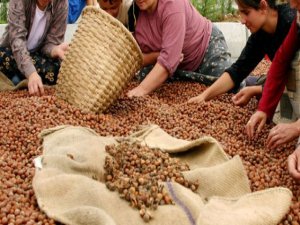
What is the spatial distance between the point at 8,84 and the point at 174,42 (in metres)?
1.56

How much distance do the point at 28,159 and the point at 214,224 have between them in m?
1.23

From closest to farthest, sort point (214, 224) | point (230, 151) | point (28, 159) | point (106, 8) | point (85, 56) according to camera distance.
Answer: point (214, 224)
point (28, 159)
point (230, 151)
point (85, 56)
point (106, 8)

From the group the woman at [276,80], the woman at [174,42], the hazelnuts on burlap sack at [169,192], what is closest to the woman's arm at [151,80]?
the woman at [174,42]

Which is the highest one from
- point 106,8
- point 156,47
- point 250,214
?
point 250,214

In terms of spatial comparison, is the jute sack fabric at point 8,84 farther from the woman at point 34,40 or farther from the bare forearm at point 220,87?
the bare forearm at point 220,87

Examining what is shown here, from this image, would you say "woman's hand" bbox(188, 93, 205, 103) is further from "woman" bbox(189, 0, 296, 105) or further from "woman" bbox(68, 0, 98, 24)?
"woman" bbox(68, 0, 98, 24)

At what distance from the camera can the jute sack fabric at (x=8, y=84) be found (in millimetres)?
4422

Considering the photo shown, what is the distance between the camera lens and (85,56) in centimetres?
367

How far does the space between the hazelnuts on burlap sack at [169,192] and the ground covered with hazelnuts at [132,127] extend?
0.09 m

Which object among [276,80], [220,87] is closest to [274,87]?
[276,80]

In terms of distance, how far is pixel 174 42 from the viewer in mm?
4199

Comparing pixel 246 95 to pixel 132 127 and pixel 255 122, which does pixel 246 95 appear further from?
pixel 132 127

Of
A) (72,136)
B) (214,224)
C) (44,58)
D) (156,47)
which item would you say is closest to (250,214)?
(214,224)

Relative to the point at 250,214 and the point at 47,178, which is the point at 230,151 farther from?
the point at 47,178
